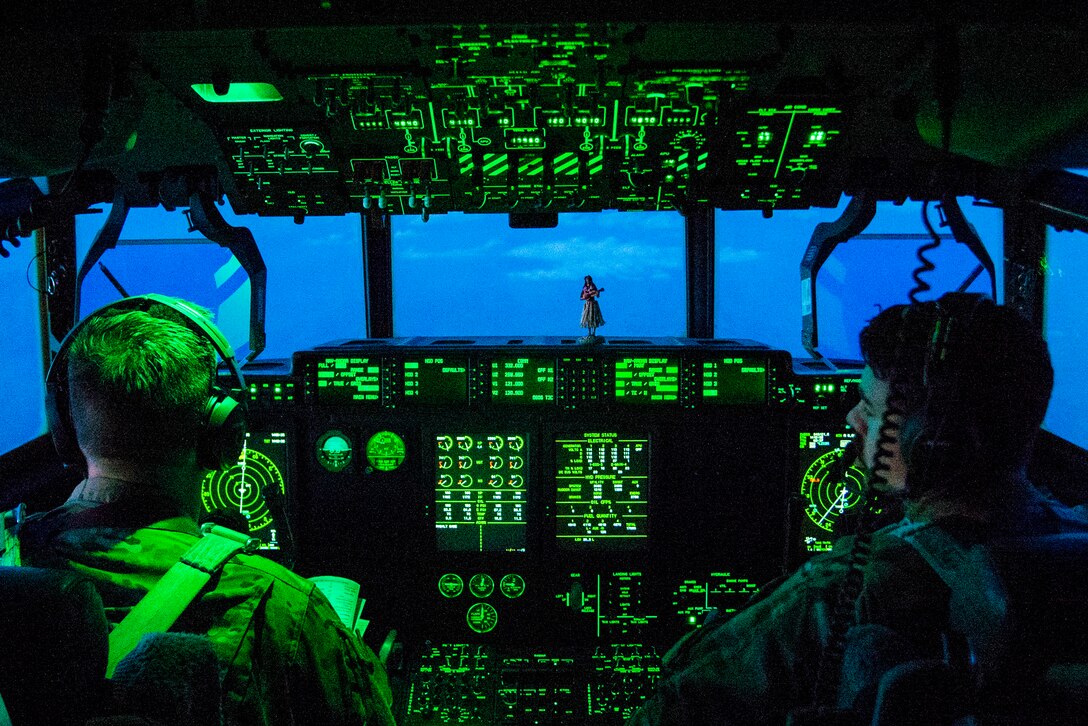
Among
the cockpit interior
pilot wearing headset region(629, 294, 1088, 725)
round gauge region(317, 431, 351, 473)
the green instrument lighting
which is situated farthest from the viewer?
round gauge region(317, 431, 351, 473)

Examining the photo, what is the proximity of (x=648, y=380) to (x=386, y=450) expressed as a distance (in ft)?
2.41

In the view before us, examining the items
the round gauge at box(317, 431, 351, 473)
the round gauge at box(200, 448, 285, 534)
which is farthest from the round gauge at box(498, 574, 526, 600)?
the round gauge at box(200, 448, 285, 534)

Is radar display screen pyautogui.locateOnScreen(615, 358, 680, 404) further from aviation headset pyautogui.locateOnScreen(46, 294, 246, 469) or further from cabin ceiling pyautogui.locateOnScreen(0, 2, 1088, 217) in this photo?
aviation headset pyautogui.locateOnScreen(46, 294, 246, 469)

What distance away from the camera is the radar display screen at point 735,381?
2068 millimetres

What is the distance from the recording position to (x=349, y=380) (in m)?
2.12

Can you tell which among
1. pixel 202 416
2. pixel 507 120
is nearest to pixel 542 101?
pixel 507 120

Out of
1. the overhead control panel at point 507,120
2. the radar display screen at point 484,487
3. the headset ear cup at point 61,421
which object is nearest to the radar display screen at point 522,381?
the radar display screen at point 484,487

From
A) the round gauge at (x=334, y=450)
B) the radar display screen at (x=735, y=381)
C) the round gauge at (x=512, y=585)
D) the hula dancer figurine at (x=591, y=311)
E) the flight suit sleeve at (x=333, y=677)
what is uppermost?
the hula dancer figurine at (x=591, y=311)

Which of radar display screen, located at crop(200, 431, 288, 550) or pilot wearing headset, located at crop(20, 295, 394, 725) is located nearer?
pilot wearing headset, located at crop(20, 295, 394, 725)

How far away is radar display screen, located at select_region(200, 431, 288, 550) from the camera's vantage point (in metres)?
2.18

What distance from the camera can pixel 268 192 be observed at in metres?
1.97

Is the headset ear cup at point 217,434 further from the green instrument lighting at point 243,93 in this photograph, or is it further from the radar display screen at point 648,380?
the radar display screen at point 648,380

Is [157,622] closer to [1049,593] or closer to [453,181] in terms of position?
Answer: [1049,593]

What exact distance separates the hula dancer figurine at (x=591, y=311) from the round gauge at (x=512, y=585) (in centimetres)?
68
